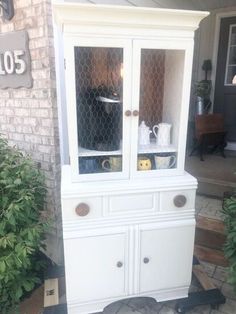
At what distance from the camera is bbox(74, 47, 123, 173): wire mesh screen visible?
147 centimetres

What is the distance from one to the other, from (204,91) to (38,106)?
2.69m

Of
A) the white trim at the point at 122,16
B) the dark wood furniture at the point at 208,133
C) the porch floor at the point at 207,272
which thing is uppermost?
the white trim at the point at 122,16

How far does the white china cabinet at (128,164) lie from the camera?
1430 millimetres

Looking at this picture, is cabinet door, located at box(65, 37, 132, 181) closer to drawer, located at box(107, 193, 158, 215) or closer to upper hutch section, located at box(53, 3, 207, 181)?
upper hutch section, located at box(53, 3, 207, 181)

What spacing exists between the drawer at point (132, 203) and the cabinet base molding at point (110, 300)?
0.58 metres

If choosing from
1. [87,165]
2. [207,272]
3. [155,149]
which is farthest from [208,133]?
[87,165]

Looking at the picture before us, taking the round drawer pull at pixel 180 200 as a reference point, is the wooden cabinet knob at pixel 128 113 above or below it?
above

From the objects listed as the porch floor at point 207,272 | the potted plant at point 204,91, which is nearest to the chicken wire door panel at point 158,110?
the porch floor at point 207,272

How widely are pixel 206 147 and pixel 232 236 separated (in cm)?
218

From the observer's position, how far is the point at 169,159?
169cm

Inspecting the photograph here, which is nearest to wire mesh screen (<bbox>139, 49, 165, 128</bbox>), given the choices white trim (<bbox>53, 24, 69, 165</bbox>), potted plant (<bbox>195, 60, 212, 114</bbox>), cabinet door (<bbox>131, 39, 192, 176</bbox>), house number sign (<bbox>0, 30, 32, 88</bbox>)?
cabinet door (<bbox>131, 39, 192, 176</bbox>)

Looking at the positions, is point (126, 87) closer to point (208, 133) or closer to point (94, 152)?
point (94, 152)

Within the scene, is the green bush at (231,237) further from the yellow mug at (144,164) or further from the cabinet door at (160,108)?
the yellow mug at (144,164)

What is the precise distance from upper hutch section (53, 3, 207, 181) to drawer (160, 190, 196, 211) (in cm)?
14
